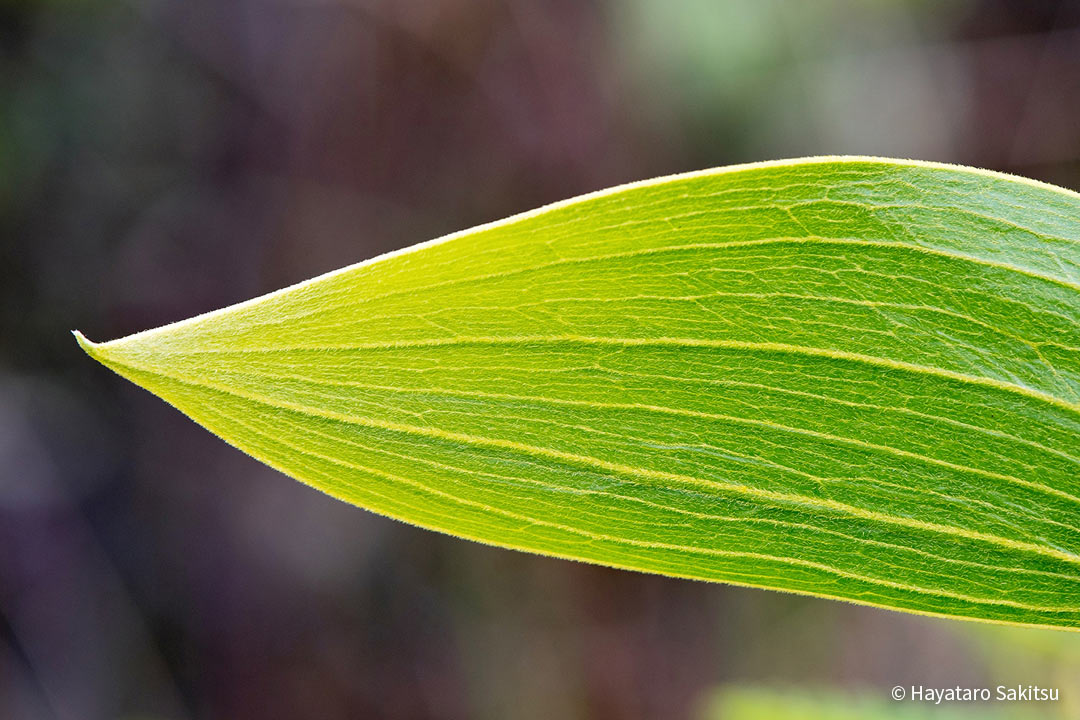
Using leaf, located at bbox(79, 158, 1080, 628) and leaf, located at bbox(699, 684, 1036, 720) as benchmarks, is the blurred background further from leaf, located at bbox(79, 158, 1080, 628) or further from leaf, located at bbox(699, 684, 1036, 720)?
leaf, located at bbox(79, 158, 1080, 628)

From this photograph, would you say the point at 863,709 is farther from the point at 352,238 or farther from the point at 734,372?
the point at 352,238

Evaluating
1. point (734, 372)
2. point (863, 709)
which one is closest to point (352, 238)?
point (863, 709)

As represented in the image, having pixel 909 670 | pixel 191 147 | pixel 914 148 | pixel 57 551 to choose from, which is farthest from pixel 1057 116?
pixel 57 551

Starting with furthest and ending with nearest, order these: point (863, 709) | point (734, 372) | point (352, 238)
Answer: point (352, 238) < point (863, 709) < point (734, 372)

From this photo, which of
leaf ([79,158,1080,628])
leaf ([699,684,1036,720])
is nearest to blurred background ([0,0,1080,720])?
leaf ([699,684,1036,720])

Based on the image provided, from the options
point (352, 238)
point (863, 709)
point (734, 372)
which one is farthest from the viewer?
point (352, 238)

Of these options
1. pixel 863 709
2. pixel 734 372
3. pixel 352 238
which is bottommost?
pixel 734 372

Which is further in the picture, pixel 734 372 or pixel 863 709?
pixel 863 709
